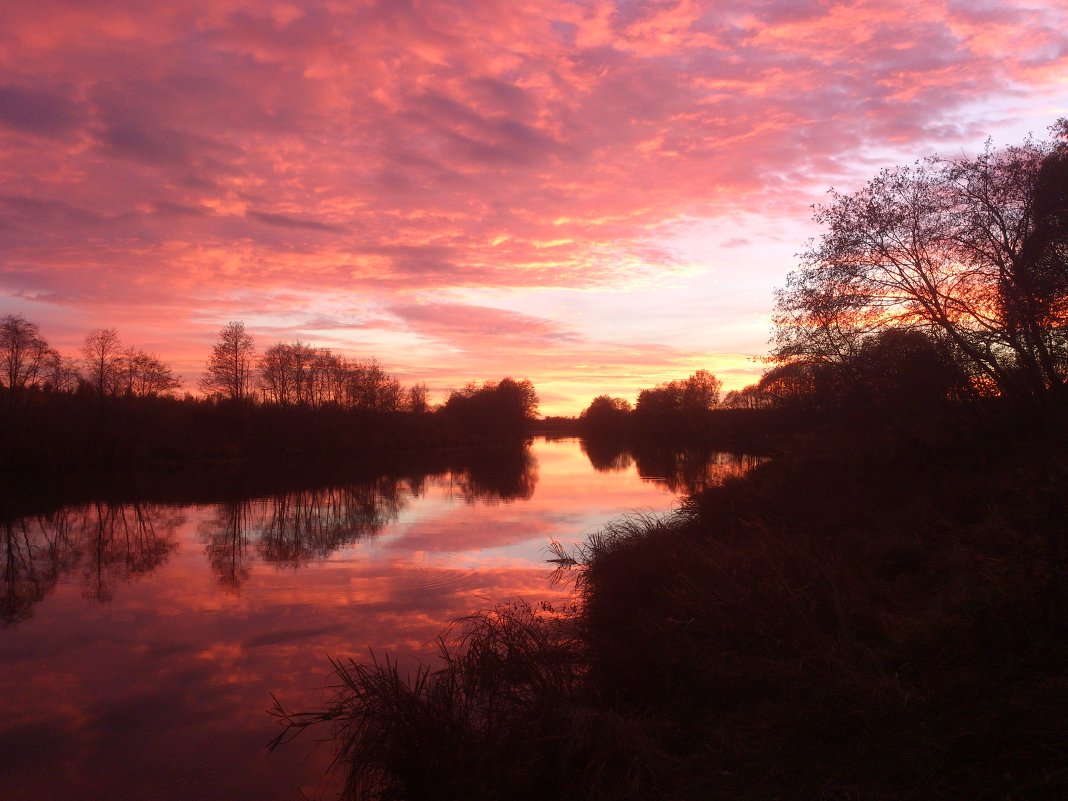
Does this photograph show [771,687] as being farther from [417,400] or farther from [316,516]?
[417,400]

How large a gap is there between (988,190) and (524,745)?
1971 cm

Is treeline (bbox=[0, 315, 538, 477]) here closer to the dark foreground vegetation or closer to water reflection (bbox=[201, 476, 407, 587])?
water reflection (bbox=[201, 476, 407, 587])

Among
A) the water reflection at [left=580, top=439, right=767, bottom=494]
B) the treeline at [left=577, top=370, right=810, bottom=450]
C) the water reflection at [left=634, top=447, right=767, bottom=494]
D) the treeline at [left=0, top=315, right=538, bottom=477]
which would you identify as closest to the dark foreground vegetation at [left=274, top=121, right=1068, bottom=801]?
the water reflection at [left=634, top=447, right=767, bottom=494]

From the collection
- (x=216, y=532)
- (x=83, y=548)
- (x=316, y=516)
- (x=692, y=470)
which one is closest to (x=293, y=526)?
(x=216, y=532)

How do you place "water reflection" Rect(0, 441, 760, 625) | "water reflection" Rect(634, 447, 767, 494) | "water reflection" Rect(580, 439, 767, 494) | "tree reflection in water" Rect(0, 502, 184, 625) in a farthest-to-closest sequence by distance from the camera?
1. "water reflection" Rect(580, 439, 767, 494)
2. "water reflection" Rect(634, 447, 767, 494)
3. "water reflection" Rect(0, 441, 760, 625)
4. "tree reflection in water" Rect(0, 502, 184, 625)

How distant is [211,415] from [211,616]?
161 feet

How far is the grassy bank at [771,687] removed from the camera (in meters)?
5.25

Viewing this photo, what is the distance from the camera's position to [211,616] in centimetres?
1227

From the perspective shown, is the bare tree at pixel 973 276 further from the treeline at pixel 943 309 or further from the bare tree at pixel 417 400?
the bare tree at pixel 417 400

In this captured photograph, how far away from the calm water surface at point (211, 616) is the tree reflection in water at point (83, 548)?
8cm

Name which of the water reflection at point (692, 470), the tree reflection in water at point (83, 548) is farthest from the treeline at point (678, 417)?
the tree reflection in water at point (83, 548)

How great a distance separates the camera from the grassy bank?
5.25 metres

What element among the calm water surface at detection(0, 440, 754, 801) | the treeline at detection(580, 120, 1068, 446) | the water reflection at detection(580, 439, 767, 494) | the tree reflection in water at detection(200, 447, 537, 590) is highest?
the treeline at detection(580, 120, 1068, 446)

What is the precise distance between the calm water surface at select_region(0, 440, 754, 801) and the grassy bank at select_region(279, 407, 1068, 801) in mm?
989
